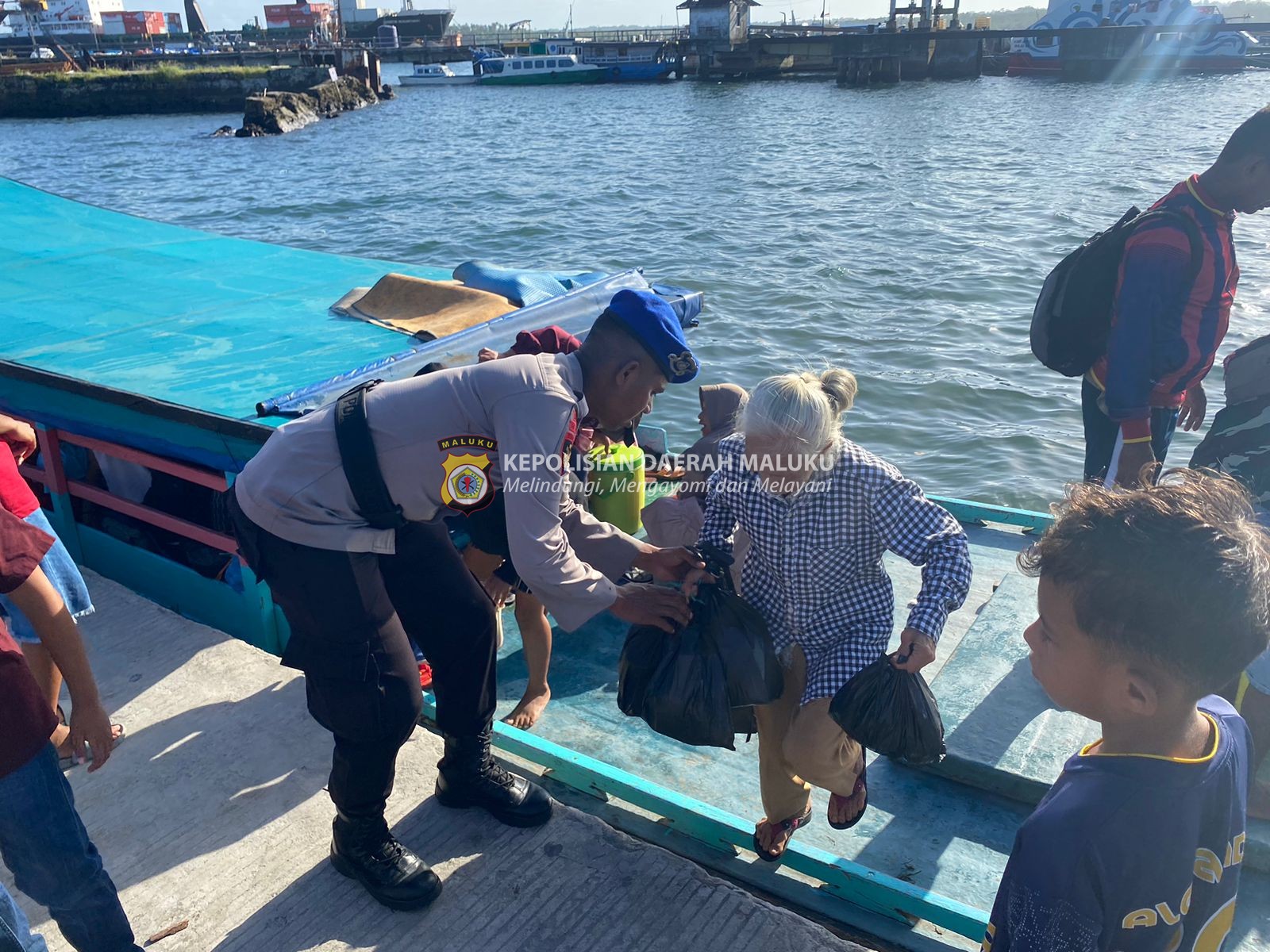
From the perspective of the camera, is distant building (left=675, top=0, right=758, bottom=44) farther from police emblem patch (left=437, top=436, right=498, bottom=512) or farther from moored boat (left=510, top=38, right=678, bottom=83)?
police emblem patch (left=437, top=436, right=498, bottom=512)

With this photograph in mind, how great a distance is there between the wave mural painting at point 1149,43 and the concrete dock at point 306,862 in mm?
58318

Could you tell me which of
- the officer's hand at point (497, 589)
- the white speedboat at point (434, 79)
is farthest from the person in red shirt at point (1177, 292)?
the white speedboat at point (434, 79)

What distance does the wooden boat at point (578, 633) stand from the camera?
9.81ft

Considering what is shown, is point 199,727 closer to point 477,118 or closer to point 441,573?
point 441,573

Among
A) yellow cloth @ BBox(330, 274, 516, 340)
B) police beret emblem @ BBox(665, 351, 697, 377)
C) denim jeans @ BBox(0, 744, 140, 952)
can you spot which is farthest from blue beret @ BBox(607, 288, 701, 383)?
yellow cloth @ BBox(330, 274, 516, 340)

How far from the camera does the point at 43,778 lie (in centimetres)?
215

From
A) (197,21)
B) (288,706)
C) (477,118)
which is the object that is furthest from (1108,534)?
(197,21)

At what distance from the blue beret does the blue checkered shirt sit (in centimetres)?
48

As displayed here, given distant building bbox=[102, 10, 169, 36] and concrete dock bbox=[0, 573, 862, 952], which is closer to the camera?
concrete dock bbox=[0, 573, 862, 952]

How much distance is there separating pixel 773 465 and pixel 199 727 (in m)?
2.39

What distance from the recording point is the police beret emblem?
2.54 m

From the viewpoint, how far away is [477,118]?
143ft

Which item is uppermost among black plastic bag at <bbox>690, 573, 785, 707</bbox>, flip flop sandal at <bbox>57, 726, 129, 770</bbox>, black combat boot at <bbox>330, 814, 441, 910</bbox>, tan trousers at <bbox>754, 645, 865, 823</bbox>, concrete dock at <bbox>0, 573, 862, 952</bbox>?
black plastic bag at <bbox>690, 573, 785, 707</bbox>

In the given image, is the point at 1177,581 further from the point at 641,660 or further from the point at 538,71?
the point at 538,71
